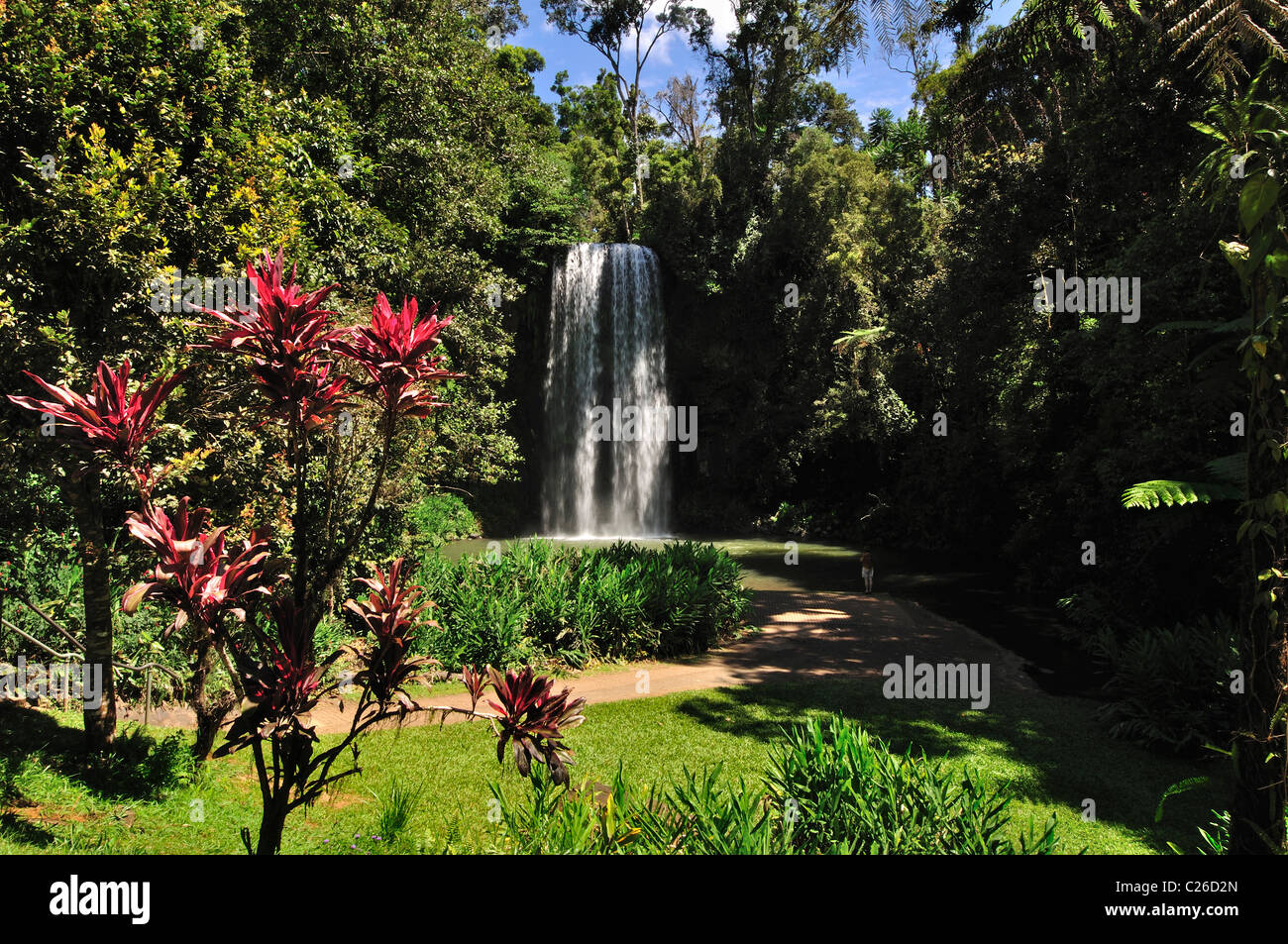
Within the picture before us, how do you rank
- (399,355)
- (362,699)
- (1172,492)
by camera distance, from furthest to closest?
(1172,492) → (399,355) → (362,699)

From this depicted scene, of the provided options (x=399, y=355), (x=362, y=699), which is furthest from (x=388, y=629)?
(x=399, y=355)

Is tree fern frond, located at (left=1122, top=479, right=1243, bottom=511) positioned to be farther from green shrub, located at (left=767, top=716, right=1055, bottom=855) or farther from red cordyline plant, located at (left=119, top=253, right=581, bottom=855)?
red cordyline plant, located at (left=119, top=253, right=581, bottom=855)

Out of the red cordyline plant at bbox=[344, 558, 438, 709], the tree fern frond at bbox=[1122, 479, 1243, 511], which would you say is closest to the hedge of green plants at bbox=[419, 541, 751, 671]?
the tree fern frond at bbox=[1122, 479, 1243, 511]

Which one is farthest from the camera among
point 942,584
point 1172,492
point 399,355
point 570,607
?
point 942,584

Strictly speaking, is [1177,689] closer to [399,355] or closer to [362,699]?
[362,699]

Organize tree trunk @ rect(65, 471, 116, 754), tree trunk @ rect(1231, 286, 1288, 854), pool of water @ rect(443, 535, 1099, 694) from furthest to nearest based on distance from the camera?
pool of water @ rect(443, 535, 1099, 694) → tree trunk @ rect(65, 471, 116, 754) → tree trunk @ rect(1231, 286, 1288, 854)

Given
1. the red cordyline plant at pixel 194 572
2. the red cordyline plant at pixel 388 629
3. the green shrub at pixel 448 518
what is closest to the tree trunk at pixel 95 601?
the red cordyline plant at pixel 194 572

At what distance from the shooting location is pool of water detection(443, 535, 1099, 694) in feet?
36.3

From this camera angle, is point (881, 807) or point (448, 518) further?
point (448, 518)

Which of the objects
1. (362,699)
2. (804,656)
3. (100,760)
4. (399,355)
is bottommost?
(804,656)

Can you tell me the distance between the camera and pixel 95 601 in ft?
18.6

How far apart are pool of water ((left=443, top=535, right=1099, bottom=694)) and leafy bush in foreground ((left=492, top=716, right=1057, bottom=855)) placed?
6205mm

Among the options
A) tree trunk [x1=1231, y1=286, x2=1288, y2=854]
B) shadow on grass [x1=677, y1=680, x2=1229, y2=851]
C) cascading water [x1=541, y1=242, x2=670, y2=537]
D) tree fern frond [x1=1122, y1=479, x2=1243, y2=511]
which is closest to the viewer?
tree trunk [x1=1231, y1=286, x2=1288, y2=854]

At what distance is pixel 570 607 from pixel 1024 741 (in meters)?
5.66
